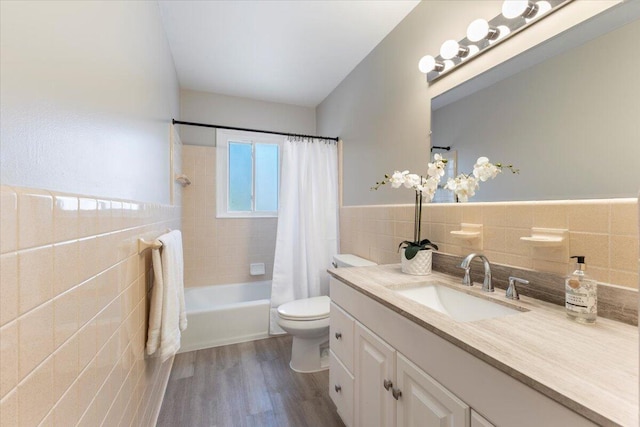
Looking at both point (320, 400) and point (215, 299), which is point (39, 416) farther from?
point (215, 299)

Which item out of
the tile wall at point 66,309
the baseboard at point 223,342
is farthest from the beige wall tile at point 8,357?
the baseboard at point 223,342

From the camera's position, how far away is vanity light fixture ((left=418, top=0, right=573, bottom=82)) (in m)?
1.05

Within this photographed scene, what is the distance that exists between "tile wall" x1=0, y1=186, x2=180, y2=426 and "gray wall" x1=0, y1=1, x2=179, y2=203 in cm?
7

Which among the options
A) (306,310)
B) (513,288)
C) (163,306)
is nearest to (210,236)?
(306,310)

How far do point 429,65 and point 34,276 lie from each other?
1818 mm

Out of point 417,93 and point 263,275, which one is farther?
point 263,275

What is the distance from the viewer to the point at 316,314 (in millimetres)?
1907

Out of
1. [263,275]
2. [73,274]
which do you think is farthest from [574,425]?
[263,275]

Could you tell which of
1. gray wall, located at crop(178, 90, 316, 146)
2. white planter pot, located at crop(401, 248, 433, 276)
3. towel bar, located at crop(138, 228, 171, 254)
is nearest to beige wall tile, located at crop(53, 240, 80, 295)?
towel bar, located at crop(138, 228, 171, 254)

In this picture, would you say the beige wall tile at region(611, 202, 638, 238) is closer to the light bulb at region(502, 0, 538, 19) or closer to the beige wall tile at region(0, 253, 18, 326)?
the light bulb at region(502, 0, 538, 19)

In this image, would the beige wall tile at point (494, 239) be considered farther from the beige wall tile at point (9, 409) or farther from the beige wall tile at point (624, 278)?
the beige wall tile at point (9, 409)

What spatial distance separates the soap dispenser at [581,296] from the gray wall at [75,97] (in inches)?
53.2

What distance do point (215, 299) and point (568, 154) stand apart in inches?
121

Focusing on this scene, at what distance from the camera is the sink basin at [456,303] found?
38.7 inches
